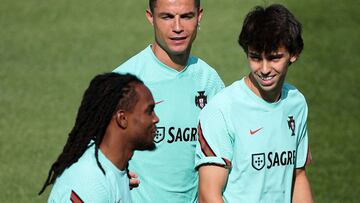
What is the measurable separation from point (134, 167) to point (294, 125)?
1205mm

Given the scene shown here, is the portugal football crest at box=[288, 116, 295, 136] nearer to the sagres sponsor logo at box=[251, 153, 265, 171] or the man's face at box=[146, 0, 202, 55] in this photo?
the sagres sponsor logo at box=[251, 153, 265, 171]

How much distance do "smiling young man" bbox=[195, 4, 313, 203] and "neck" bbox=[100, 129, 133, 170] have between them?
2.38 ft

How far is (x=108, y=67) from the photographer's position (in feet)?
49.5

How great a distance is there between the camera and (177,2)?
7270mm

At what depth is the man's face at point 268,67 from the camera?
638cm

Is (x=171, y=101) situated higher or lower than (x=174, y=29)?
lower

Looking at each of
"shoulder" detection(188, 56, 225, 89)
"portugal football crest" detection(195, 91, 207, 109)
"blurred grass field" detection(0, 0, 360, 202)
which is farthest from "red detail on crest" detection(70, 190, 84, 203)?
"blurred grass field" detection(0, 0, 360, 202)

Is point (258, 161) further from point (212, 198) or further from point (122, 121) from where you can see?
point (122, 121)

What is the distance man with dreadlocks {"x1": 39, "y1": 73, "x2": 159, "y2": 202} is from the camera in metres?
5.61

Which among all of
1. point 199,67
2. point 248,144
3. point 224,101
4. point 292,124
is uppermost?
point 199,67

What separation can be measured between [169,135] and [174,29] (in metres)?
0.72

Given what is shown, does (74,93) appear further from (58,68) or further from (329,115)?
(329,115)

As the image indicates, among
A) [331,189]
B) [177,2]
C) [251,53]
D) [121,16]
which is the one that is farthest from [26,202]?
[121,16]

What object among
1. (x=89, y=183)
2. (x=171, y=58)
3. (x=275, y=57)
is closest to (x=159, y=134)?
(x=171, y=58)
